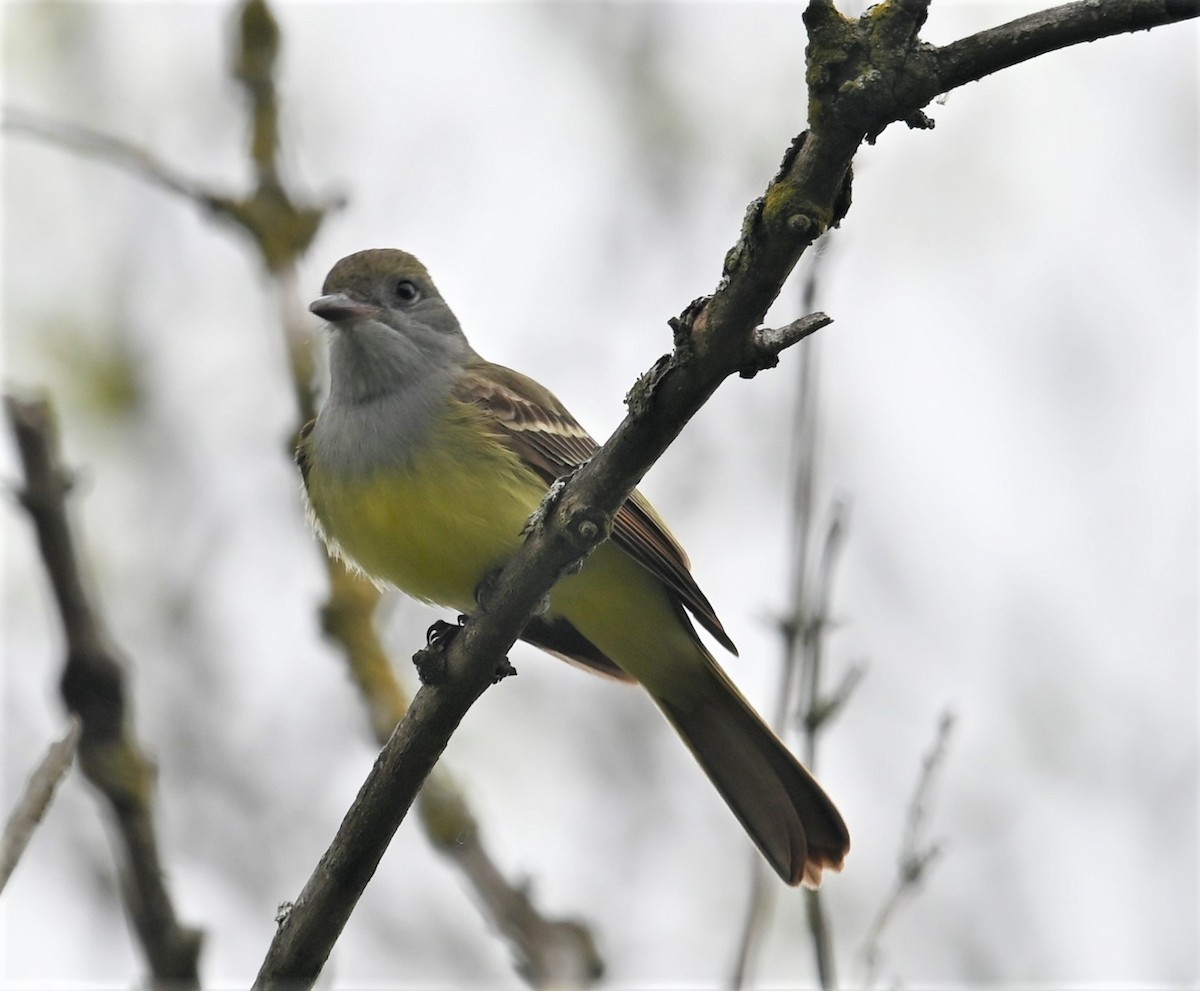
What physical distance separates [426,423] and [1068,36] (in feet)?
11.6

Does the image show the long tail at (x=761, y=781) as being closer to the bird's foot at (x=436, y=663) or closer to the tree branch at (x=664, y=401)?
the bird's foot at (x=436, y=663)

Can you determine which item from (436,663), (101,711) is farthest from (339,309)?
(436,663)

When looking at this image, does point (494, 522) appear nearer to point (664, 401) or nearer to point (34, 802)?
point (664, 401)

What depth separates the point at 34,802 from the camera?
3521 mm

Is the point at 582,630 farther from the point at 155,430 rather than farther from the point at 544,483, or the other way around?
the point at 155,430

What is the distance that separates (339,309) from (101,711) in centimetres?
247

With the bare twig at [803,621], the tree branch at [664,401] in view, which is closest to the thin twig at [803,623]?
the bare twig at [803,621]

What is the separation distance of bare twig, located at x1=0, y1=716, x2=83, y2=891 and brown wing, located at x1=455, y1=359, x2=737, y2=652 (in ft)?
7.25

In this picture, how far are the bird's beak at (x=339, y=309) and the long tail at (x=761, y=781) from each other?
6.96 ft

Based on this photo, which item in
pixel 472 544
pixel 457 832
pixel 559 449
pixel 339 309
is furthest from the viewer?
pixel 339 309

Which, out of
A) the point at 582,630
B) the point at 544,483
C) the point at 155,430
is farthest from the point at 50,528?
the point at 155,430

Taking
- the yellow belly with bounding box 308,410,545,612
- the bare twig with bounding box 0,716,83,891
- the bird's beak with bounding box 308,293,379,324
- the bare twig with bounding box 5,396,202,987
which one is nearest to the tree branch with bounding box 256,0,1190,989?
the bare twig with bounding box 5,396,202,987

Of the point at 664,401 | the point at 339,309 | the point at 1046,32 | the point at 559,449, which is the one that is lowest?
the point at 664,401

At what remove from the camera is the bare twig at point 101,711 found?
13.8ft
